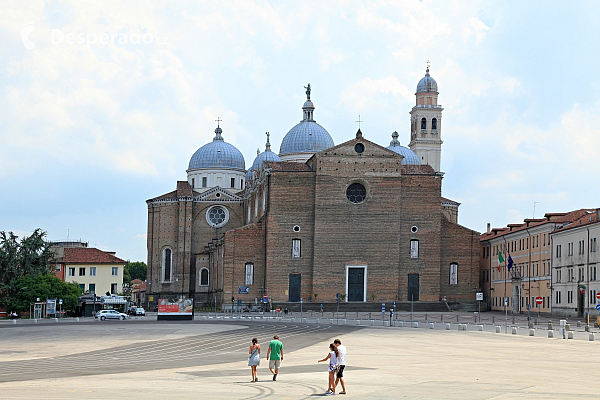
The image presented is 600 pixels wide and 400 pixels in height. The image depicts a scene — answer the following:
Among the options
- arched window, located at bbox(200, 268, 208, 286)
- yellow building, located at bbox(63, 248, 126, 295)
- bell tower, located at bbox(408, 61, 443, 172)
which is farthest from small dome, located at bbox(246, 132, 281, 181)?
yellow building, located at bbox(63, 248, 126, 295)

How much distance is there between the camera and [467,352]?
3675 centimetres

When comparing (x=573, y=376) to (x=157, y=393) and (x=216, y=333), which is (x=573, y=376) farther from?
(x=216, y=333)

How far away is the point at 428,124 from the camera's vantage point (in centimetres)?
12406

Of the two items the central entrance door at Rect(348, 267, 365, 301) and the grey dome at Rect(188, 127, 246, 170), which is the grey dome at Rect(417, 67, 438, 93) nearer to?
the grey dome at Rect(188, 127, 246, 170)

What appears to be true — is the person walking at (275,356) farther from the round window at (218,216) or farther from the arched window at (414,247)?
the round window at (218,216)

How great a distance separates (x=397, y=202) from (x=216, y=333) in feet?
148

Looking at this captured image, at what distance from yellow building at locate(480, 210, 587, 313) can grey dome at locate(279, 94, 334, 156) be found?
27045 mm

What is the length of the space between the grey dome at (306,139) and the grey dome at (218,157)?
6.95 meters

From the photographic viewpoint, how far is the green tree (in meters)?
79.8

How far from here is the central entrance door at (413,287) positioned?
91.3 meters

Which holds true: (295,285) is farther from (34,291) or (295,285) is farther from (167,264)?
(34,291)

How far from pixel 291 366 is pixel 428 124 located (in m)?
96.8

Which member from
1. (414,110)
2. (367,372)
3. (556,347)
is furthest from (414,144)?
(367,372)

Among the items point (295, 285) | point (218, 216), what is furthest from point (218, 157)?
point (295, 285)
